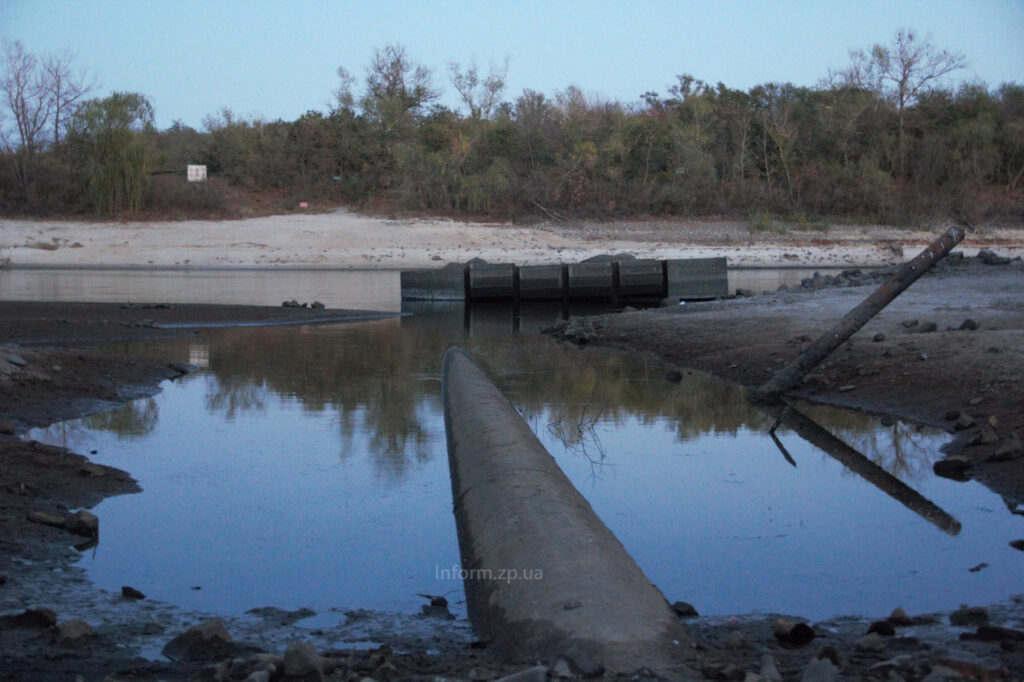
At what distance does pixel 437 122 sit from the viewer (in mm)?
47125

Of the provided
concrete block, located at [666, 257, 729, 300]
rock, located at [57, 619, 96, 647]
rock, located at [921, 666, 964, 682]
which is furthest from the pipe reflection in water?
concrete block, located at [666, 257, 729, 300]

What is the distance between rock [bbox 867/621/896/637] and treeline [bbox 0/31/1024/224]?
34.7m

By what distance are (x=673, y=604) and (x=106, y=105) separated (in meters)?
40.3

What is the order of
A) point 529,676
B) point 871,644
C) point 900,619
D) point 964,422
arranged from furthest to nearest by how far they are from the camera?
1. point 964,422
2. point 900,619
3. point 871,644
4. point 529,676

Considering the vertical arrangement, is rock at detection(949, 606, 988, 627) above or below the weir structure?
below

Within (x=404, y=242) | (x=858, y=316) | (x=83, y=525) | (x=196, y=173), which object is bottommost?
(x=83, y=525)

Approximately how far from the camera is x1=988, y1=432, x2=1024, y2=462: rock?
6.40 meters

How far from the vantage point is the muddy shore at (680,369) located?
343cm

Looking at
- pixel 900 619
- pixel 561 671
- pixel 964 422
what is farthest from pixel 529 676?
pixel 964 422

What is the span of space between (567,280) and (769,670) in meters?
18.9

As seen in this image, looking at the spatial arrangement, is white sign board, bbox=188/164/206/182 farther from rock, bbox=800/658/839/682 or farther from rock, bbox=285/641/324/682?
rock, bbox=800/658/839/682

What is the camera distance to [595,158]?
4075cm

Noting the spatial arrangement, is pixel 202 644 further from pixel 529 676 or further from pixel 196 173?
pixel 196 173

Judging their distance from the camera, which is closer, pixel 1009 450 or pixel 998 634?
Answer: pixel 998 634
